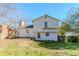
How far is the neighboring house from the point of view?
10.6 ft

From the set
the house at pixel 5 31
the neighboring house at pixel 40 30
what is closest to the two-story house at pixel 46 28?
the neighboring house at pixel 40 30

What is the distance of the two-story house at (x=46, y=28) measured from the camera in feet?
10.6

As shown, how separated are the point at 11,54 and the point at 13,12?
52 cm

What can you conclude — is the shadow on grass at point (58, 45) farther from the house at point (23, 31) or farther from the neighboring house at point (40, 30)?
the house at point (23, 31)

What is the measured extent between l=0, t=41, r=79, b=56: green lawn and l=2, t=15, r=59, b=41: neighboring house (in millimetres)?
88

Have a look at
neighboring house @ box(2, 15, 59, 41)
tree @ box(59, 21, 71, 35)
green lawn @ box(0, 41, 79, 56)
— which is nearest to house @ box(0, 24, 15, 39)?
neighboring house @ box(2, 15, 59, 41)

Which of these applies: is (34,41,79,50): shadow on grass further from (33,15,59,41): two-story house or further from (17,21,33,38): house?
(17,21,33,38): house

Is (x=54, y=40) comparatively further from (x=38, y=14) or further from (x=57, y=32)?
(x=38, y=14)

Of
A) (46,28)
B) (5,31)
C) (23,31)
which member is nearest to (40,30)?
(46,28)

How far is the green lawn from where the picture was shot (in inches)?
127

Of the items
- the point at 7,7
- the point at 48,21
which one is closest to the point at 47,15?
the point at 48,21

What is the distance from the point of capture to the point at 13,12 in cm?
326

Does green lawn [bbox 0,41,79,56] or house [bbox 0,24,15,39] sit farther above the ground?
house [bbox 0,24,15,39]

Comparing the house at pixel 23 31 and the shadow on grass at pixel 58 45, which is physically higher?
the house at pixel 23 31
